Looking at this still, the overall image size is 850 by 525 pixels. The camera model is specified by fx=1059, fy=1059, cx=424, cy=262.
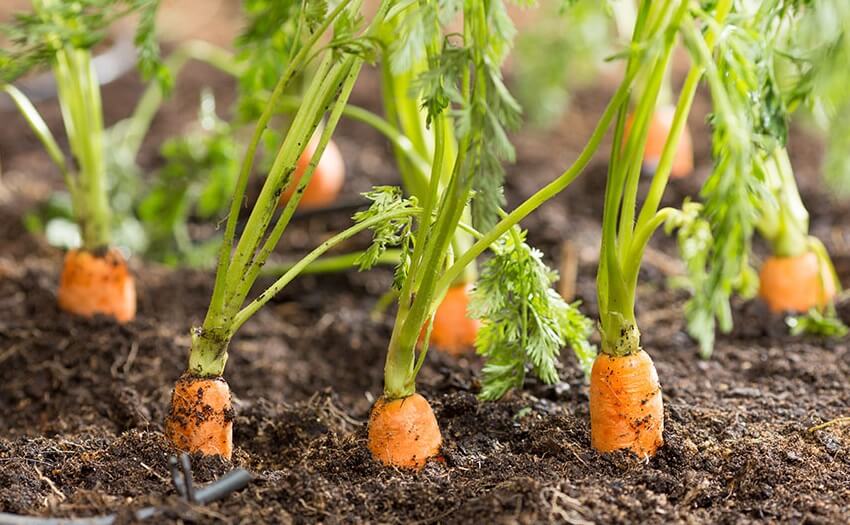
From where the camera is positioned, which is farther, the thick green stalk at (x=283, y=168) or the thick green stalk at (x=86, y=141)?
the thick green stalk at (x=86, y=141)

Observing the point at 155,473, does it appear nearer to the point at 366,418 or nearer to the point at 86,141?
the point at 366,418

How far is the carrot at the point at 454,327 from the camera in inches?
98.3

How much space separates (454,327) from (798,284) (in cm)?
85

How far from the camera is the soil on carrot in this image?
1622 mm

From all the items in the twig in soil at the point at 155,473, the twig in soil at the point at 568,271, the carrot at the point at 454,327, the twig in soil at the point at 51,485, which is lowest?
the twig in soil at the point at 51,485

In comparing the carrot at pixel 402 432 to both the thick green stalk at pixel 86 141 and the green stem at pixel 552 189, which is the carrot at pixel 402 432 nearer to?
the green stem at pixel 552 189

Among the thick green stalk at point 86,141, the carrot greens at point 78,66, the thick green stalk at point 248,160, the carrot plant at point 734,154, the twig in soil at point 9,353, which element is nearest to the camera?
the carrot plant at point 734,154

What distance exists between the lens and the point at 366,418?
2201 mm

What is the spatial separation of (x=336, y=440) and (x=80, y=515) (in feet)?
1.57

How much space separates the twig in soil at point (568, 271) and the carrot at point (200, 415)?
1211mm

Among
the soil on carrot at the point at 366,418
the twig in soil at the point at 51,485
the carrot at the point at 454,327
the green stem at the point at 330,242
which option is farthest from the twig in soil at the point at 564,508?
the carrot at the point at 454,327

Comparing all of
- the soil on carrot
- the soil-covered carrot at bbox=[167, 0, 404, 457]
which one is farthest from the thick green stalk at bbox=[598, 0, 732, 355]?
the soil-covered carrot at bbox=[167, 0, 404, 457]

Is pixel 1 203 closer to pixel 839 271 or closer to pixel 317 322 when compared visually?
pixel 317 322

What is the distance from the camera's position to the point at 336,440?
74.0 inches
